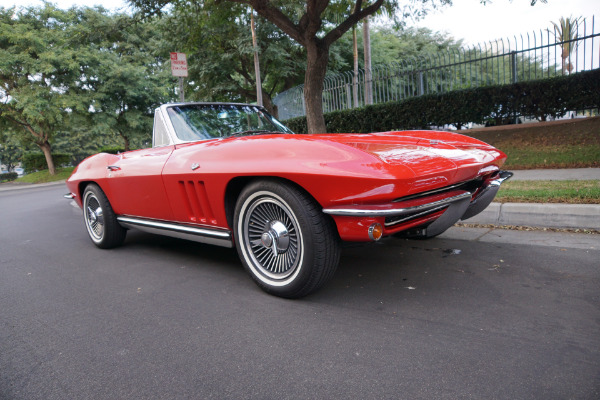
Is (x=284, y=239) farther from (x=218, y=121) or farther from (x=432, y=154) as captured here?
(x=218, y=121)

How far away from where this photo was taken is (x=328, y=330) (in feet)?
7.18

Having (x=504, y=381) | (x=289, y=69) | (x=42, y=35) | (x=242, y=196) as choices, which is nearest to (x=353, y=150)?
(x=242, y=196)

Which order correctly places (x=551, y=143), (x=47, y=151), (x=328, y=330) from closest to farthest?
(x=328, y=330)
(x=551, y=143)
(x=47, y=151)

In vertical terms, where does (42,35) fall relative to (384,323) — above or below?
above

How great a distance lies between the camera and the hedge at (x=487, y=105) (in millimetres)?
7961

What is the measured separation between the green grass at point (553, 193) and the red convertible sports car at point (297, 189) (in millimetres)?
1562

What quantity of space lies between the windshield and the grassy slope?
20.4ft

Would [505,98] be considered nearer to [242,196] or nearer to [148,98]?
[242,196]

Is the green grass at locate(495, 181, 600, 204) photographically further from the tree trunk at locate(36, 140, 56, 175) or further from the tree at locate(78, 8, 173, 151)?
the tree trunk at locate(36, 140, 56, 175)

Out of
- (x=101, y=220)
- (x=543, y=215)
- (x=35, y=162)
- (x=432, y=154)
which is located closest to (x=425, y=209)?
(x=432, y=154)

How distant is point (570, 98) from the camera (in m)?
8.09

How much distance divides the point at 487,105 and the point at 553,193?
5100 millimetres

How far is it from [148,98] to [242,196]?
1018 inches

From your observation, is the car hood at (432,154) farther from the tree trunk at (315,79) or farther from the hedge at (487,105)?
the hedge at (487,105)
